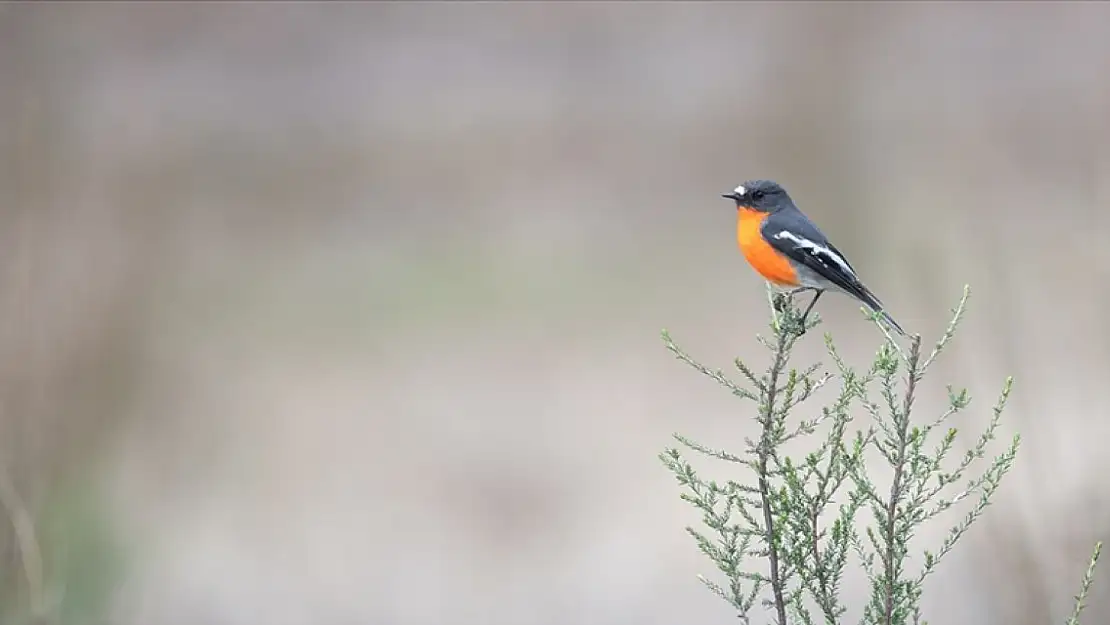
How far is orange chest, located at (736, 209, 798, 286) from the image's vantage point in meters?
2.13

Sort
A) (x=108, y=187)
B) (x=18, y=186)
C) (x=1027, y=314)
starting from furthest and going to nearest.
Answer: (x=108, y=187), (x=1027, y=314), (x=18, y=186)

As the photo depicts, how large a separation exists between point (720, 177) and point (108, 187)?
3101 mm

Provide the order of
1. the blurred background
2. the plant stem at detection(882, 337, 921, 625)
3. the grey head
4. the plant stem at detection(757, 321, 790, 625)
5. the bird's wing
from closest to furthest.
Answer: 1. the plant stem at detection(882, 337, 921, 625)
2. the plant stem at detection(757, 321, 790, 625)
3. the bird's wing
4. the grey head
5. the blurred background

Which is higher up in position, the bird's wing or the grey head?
the grey head

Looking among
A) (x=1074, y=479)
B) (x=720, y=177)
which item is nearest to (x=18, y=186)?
(x=720, y=177)

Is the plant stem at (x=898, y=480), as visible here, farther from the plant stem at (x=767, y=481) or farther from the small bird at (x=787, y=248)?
the small bird at (x=787, y=248)

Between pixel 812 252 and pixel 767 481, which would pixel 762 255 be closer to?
pixel 812 252

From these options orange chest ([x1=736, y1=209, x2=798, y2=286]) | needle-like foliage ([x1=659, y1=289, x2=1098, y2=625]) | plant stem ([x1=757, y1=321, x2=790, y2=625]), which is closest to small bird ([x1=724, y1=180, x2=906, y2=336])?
orange chest ([x1=736, y1=209, x2=798, y2=286])

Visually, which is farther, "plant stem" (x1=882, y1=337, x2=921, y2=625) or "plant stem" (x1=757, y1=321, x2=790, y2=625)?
"plant stem" (x1=757, y1=321, x2=790, y2=625)

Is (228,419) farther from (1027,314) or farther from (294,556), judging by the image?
(1027,314)

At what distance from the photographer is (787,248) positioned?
2.11m

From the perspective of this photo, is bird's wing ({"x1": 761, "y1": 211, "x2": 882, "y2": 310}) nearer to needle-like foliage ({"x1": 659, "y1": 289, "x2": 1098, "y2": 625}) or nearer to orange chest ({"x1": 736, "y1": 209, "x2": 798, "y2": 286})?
orange chest ({"x1": 736, "y1": 209, "x2": 798, "y2": 286})

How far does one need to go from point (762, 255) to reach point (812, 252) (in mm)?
107

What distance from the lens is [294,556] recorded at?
4.34 m
